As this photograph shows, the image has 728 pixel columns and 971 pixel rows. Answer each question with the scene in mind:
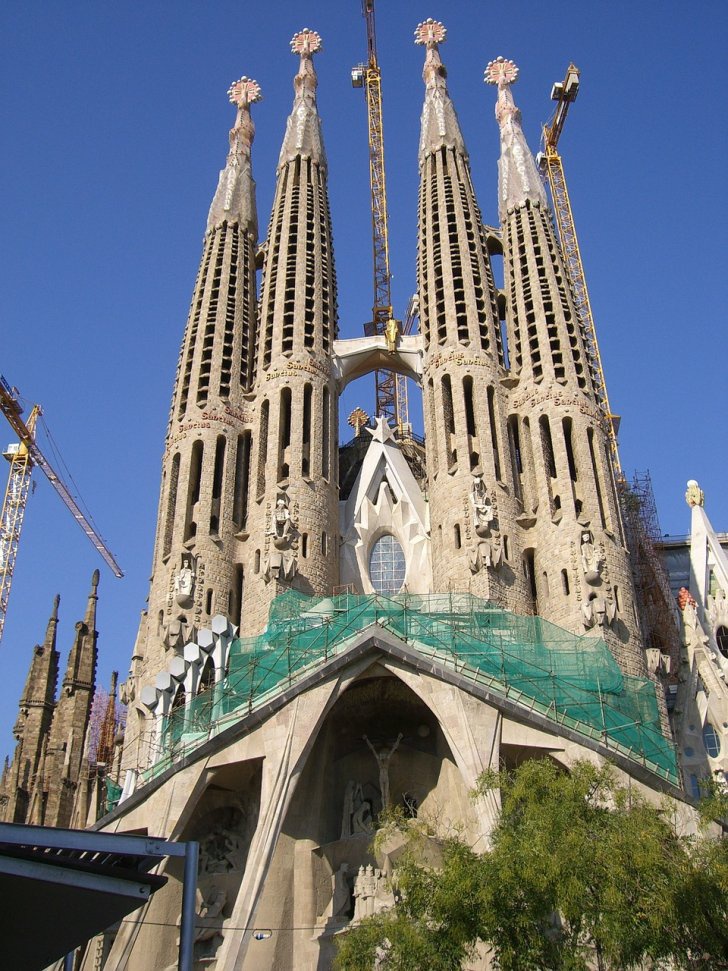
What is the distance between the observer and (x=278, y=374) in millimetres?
30656

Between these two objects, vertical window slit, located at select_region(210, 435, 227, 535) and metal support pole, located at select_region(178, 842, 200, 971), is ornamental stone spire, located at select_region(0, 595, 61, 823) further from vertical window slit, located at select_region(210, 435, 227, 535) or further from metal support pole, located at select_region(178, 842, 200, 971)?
metal support pole, located at select_region(178, 842, 200, 971)

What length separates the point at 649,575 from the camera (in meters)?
35.0

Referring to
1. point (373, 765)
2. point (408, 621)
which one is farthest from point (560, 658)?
point (373, 765)

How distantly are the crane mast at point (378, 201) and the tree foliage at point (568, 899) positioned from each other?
102ft

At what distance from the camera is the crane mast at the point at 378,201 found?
44625mm

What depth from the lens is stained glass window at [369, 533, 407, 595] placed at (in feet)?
97.5

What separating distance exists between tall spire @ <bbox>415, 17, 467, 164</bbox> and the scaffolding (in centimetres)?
1393

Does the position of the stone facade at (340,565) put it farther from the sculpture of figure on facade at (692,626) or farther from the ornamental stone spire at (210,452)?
the sculpture of figure on facade at (692,626)

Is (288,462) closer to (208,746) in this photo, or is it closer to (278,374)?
(278,374)

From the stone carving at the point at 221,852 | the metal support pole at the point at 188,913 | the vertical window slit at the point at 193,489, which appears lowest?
the metal support pole at the point at 188,913

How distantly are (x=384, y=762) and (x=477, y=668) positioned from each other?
3056mm

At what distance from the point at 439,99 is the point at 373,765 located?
81.9ft

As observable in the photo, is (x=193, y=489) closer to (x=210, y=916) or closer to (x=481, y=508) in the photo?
(x=481, y=508)

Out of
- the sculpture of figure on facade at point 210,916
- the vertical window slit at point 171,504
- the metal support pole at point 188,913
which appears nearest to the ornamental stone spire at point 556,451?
A: the vertical window slit at point 171,504
